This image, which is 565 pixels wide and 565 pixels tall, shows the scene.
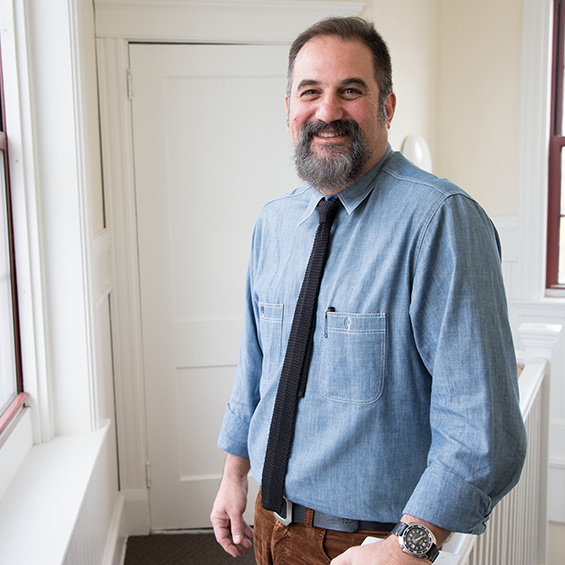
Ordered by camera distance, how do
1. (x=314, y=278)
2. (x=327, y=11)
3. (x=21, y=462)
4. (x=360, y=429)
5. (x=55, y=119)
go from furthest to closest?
(x=327, y=11) < (x=55, y=119) < (x=21, y=462) < (x=314, y=278) < (x=360, y=429)

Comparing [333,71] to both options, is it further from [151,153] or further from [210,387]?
[210,387]

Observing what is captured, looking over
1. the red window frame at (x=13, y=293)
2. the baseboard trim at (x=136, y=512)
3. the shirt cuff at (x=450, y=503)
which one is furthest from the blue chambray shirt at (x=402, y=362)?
the baseboard trim at (x=136, y=512)

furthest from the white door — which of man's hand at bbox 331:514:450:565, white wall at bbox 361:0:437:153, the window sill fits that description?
man's hand at bbox 331:514:450:565

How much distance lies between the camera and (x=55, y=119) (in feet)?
6.50

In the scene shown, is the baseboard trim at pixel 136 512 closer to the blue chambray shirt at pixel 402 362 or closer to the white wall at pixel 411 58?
the blue chambray shirt at pixel 402 362

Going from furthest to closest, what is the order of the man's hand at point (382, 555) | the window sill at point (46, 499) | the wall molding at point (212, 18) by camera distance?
the wall molding at point (212, 18)
the window sill at point (46, 499)
the man's hand at point (382, 555)

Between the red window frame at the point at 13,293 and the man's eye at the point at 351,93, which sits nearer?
the man's eye at the point at 351,93

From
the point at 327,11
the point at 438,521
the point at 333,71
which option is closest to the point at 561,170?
the point at 327,11

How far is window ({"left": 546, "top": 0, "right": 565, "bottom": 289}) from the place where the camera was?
12.0 feet

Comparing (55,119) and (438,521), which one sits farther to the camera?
(55,119)

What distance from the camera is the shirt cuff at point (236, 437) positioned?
5.11 feet

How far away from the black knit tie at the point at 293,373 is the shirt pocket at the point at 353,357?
0.05 metres

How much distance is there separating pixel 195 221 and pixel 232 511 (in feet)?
5.44

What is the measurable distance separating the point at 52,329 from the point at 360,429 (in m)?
1.26
